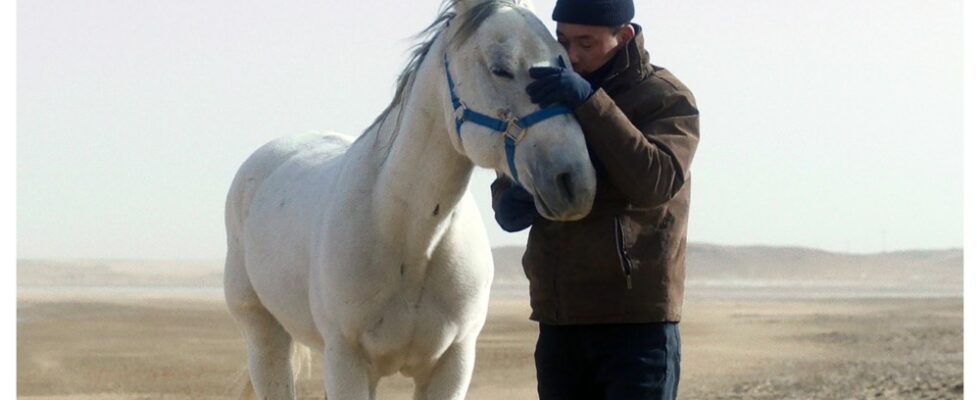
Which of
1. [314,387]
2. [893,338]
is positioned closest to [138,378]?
[314,387]

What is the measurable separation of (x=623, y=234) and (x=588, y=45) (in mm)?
543

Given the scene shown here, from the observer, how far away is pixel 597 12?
368 cm

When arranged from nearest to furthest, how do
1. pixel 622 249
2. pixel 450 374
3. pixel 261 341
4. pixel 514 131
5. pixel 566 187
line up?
pixel 566 187, pixel 514 131, pixel 622 249, pixel 450 374, pixel 261 341

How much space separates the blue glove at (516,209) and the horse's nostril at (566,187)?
1.03 ft

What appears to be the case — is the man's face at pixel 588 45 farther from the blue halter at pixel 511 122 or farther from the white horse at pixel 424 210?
the blue halter at pixel 511 122

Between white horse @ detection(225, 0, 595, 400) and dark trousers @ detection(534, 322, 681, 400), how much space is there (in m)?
0.51

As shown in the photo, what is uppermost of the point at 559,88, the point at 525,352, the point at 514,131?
the point at 559,88

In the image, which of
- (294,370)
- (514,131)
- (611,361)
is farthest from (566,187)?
(294,370)

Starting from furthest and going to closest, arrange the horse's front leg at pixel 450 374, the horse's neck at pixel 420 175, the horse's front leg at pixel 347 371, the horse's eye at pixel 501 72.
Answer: the horse's front leg at pixel 450 374 → the horse's front leg at pixel 347 371 → the horse's neck at pixel 420 175 → the horse's eye at pixel 501 72

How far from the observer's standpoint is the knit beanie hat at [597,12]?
368 centimetres

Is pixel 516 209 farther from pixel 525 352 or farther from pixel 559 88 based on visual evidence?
pixel 525 352

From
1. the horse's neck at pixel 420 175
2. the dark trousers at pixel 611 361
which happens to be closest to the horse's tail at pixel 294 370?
the horse's neck at pixel 420 175

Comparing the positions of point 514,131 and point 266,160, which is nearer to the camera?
point 514,131

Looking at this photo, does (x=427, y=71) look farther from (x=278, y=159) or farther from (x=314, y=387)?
(x=314, y=387)
